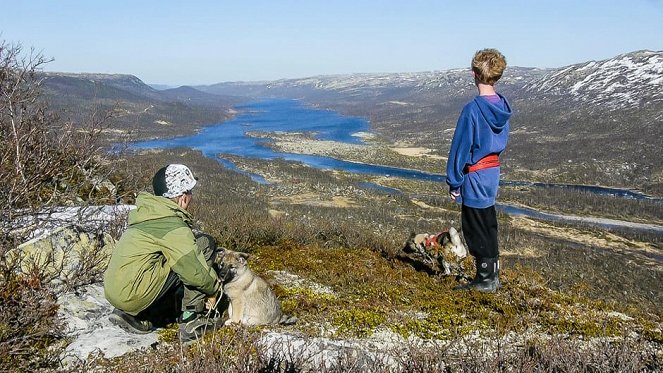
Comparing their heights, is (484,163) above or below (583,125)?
above

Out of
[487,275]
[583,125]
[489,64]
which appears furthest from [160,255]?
[583,125]

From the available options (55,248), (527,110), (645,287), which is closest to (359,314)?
(55,248)

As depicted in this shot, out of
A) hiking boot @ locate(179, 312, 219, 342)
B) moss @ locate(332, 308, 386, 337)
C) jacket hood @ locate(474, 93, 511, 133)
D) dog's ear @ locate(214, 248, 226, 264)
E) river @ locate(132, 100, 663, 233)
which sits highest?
jacket hood @ locate(474, 93, 511, 133)

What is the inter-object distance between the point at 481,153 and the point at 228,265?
272 centimetres

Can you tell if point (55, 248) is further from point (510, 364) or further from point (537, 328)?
point (537, 328)

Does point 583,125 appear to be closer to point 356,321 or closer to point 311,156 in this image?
point 311,156

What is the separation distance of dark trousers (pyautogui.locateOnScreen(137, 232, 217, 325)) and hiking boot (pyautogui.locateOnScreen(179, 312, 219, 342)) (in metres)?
0.06

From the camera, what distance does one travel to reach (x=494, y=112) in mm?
4500

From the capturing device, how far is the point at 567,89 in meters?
157

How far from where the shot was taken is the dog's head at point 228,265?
12.5 ft

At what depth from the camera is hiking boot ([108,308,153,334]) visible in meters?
3.55

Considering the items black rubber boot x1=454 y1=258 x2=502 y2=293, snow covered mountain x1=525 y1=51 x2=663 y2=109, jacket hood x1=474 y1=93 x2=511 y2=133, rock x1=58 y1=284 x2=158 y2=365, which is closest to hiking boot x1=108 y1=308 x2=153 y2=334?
rock x1=58 y1=284 x2=158 y2=365

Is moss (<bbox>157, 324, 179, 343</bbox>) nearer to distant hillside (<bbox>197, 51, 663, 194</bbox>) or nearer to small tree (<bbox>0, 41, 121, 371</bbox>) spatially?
small tree (<bbox>0, 41, 121, 371</bbox>)

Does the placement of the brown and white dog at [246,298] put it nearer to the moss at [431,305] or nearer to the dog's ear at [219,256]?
the dog's ear at [219,256]
